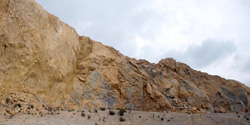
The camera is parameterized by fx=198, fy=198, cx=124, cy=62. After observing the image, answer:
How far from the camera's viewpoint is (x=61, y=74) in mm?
20375

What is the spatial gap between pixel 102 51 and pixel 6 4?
1300cm

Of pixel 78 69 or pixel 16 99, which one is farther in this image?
pixel 78 69

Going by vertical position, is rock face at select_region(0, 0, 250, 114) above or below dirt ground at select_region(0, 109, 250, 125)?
above

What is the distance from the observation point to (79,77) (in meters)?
23.0

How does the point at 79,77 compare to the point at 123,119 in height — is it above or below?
above

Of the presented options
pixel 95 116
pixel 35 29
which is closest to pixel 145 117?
pixel 95 116

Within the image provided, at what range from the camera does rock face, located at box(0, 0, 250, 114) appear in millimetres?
15914

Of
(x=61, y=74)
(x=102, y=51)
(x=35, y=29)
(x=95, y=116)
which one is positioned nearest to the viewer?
(x=95, y=116)

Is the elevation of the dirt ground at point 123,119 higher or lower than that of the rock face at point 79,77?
lower

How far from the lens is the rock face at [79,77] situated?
627 inches

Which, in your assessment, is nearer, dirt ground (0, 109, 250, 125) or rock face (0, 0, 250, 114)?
dirt ground (0, 109, 250, 125)

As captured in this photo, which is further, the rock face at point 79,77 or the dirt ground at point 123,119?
the rock face at point 79,77

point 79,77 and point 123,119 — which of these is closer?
point 123,119

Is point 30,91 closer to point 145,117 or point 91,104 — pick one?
point 91,104
